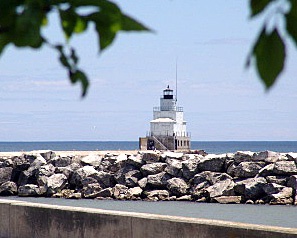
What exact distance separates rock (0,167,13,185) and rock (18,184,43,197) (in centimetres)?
143

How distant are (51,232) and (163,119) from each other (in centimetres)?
5895

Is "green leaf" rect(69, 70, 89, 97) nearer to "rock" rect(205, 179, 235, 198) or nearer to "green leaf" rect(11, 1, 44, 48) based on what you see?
"green leaf" rect(11, 1, 44, 48)

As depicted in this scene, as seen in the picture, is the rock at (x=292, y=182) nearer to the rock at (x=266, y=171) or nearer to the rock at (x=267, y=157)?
the rock at (x=266, y=171)

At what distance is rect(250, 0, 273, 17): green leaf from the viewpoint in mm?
1191

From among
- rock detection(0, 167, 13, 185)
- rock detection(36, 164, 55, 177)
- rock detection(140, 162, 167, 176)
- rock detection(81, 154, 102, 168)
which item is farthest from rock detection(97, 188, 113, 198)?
rock detection(0, 167, 13, 185)

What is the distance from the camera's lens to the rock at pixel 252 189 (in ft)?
69.3

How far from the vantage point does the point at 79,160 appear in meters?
28.1

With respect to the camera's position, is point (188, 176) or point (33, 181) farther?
point (33, 181)

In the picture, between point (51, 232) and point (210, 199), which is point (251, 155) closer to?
point (210, 199)

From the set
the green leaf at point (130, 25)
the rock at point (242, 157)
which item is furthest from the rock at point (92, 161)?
the green leaf at point (130, 25)

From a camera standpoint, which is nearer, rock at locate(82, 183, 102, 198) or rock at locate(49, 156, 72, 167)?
rock at locate(82, 183, 102, 198)

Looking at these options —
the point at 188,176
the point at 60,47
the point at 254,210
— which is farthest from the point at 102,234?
the point at 188,176

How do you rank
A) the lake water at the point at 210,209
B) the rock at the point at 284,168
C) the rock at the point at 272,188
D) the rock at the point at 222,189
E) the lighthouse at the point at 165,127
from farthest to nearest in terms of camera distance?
the lighthouse at the point at 165,127
the rock at the point at 284,168
the rock at the point at 222,189
the rock at the point at 272,188
the lake water at the point at 210,209

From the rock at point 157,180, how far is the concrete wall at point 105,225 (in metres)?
13.1
